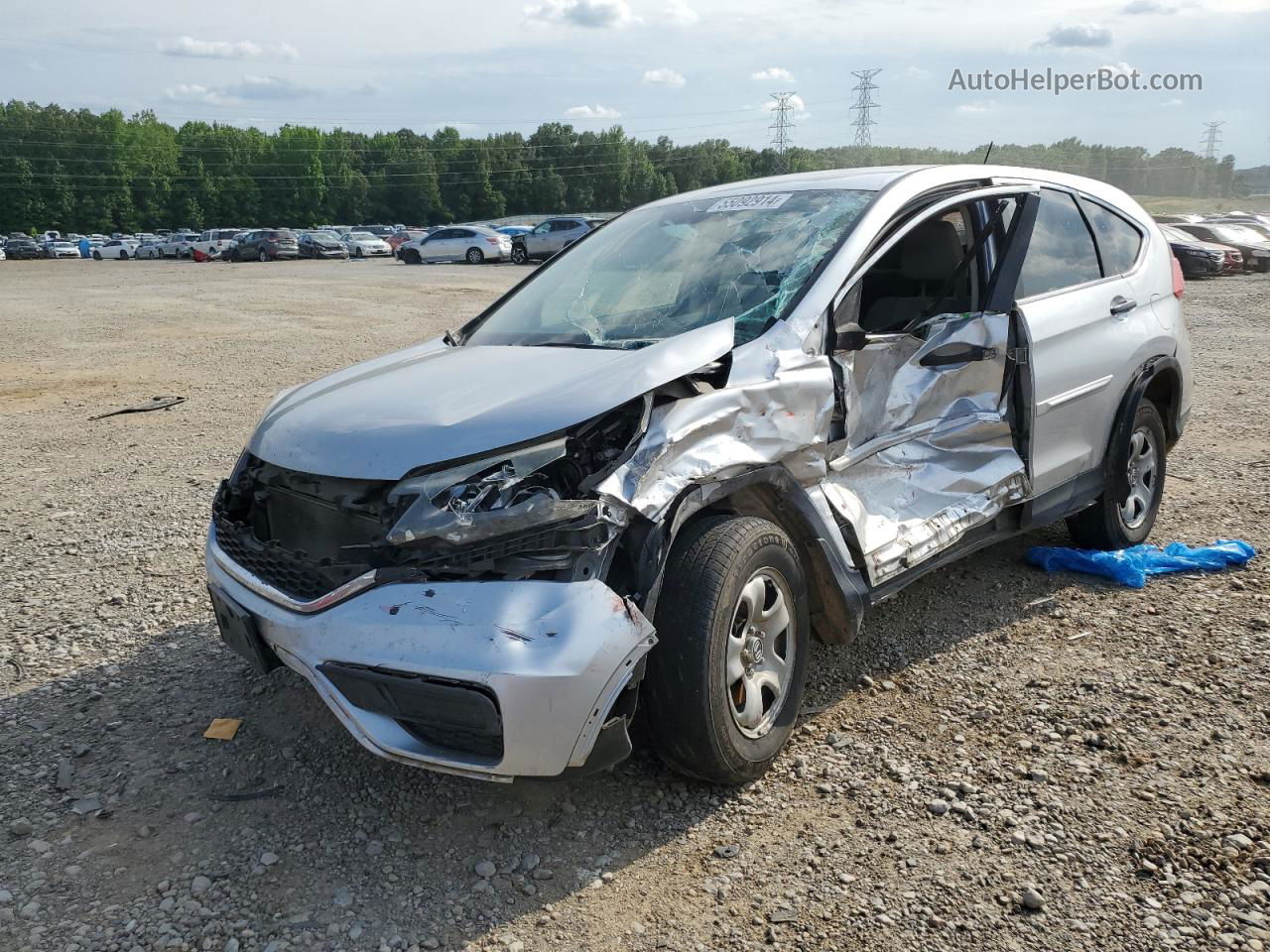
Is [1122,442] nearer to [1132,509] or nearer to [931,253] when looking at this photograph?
[1132,509]

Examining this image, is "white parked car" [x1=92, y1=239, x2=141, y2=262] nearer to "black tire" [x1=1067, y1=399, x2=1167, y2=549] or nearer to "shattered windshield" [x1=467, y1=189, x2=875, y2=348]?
"shattered windshield" [x1=467, y1=189, x2=875, y2=348]

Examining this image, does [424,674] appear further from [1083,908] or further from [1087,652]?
[1087,652]

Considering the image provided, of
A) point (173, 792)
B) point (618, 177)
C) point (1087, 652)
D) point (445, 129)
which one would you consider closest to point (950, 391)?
point (1087, 652)

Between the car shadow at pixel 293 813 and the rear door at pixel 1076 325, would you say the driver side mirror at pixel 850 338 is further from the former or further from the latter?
the car shadow at pixel 293 813

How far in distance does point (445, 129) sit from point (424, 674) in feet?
413

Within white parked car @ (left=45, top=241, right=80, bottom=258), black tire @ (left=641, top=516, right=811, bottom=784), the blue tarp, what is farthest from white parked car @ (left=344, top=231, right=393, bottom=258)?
black tire @ (left=641, top=516, right=811, bottom=784)

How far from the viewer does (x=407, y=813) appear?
301 centimetres

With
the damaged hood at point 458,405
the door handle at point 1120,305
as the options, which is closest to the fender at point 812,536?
the damaged hood at point 458,405

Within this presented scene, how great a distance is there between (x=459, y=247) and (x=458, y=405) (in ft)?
117

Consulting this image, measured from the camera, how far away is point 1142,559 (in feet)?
15.7

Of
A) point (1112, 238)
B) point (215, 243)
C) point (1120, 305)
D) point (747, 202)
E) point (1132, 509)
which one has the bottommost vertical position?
point (1132, 509)

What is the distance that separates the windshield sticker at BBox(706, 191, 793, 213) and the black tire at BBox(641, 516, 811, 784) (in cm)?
163

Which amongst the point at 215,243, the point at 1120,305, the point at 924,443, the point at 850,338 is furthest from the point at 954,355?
the point at 215,243

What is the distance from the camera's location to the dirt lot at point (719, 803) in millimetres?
2533
